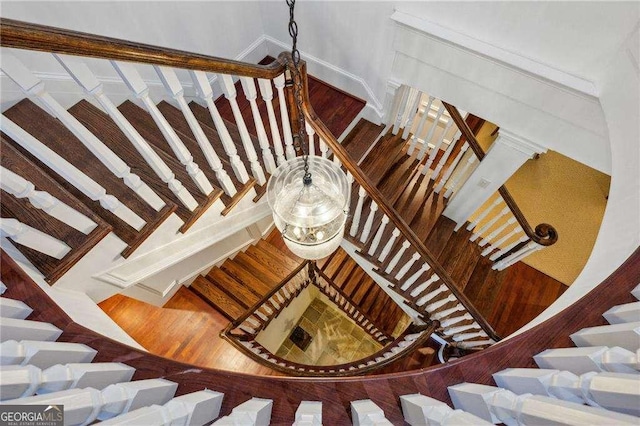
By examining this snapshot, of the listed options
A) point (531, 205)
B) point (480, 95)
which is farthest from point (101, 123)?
point (531, 205)

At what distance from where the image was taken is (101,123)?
210 centimetres

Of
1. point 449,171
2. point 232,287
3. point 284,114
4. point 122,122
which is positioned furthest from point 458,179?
point 122,122

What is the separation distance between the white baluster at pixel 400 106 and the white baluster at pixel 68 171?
2.39 m

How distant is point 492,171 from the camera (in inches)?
110

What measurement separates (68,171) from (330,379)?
48.2 inches

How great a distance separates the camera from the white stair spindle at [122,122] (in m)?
1.08

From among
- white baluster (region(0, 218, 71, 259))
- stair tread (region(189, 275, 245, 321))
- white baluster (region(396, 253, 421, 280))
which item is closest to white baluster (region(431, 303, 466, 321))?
white baluster (region(396, 253, 421, 280))

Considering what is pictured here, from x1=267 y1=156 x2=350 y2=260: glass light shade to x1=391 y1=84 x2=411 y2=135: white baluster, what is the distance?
6.10 ft

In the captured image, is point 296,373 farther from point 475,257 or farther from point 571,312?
point 571,312

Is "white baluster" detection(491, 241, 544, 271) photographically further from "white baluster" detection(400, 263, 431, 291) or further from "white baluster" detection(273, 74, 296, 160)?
"white baluster" detection(273, 74, 296, 160)

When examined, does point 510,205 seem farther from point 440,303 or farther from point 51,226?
point 51,226

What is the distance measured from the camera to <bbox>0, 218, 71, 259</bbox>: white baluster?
117 centimetres

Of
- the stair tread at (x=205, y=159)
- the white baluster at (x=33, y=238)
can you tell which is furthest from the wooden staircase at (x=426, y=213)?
the white baluster at (x=33, y=238)

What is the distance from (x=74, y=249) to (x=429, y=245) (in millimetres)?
2986
